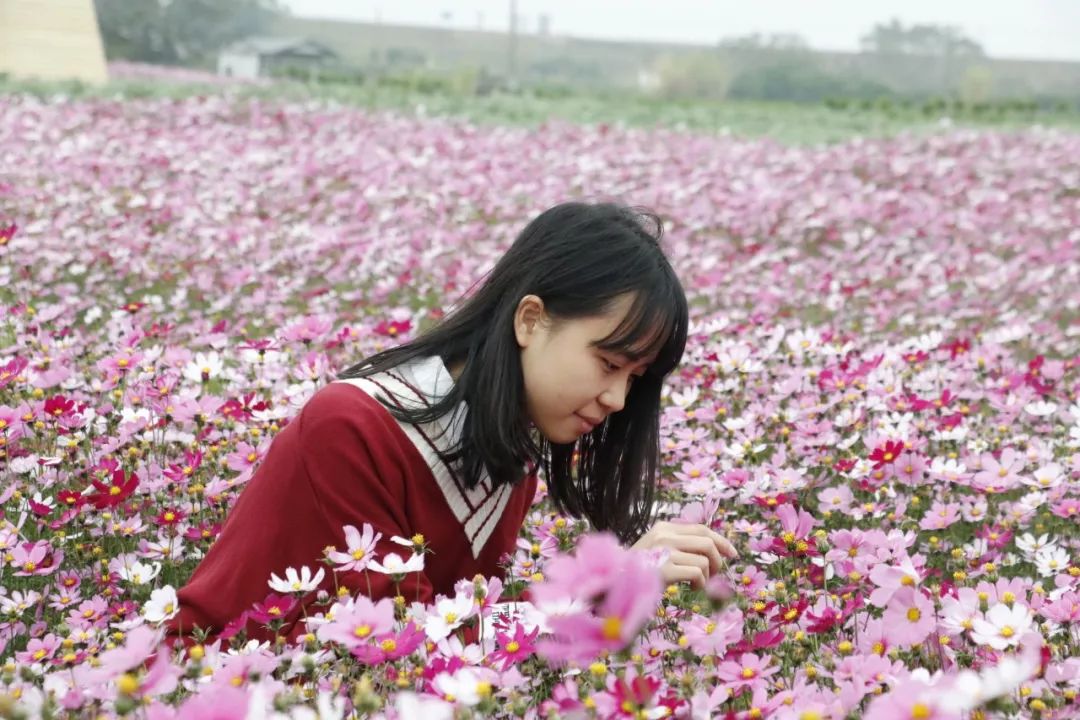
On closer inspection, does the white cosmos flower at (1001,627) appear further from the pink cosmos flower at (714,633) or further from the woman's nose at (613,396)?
the woman's nose at (613,396)

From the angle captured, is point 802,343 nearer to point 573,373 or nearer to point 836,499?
point 836,499

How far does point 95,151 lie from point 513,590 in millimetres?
7563

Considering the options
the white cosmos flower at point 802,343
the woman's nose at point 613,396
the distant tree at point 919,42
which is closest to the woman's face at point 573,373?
the woman's nose at point 613,396

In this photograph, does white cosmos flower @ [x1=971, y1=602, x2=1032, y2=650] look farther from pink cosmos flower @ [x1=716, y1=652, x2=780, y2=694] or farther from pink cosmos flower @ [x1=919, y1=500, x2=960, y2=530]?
pink cosmos flower @ [x1=919, y1=500, x2=960, y2=530]

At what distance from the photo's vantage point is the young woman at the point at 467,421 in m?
1.86

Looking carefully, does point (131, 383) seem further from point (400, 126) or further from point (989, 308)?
point (400, 126)

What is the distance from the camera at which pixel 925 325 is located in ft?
17.1

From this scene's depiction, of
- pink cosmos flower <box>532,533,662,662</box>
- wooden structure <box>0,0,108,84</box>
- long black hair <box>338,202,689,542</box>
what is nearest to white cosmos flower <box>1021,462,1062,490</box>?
long black hair <box>338,202,689,542</box>

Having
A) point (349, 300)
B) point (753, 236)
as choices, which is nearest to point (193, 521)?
point (349, 300)

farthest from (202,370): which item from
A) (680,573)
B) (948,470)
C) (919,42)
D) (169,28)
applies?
(919,42)

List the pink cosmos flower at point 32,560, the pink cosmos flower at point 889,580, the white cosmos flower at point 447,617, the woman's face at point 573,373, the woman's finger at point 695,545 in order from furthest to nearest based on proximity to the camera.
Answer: the pink cosmos flower at point 32,560
the woman's face at point 573,373
the woman's finger at point 695,545
the pink cosmos flower at point 889,580
the white cosmos flower at point 447,617

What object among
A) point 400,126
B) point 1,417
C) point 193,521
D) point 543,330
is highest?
point 543,330

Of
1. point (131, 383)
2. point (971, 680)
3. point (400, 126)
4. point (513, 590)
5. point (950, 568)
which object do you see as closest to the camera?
point (971, 680)

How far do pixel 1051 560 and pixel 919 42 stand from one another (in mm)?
43847
